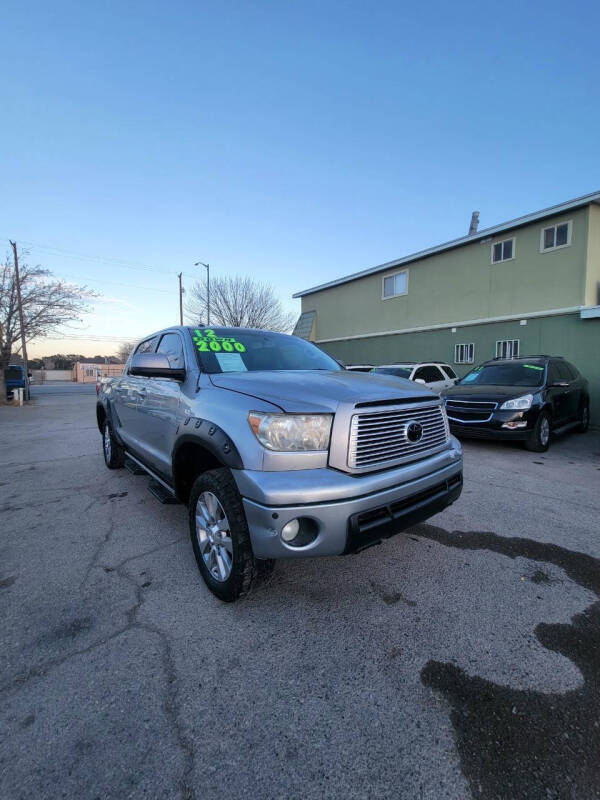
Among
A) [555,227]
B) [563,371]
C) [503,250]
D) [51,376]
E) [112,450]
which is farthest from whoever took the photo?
[51,376]

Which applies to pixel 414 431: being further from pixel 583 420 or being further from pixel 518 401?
pixel 583 420

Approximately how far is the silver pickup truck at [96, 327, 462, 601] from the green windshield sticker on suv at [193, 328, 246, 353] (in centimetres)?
3

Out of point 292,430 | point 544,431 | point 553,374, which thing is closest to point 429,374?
point 553,374

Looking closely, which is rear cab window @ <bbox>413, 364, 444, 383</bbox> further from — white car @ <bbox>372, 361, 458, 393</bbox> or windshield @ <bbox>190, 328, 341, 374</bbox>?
windshield @ <bbox>190, 328, 341, 374</bbox>

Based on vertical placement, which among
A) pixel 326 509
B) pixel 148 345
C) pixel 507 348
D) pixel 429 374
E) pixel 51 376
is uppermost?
pixel 507 348

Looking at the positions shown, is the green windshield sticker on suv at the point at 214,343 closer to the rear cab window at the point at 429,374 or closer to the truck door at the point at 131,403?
the truck door at the point at 131,403

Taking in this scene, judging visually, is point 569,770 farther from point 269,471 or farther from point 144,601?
point 144,601

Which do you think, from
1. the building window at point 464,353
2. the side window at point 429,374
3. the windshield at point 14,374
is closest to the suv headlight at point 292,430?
the side window at point 429,374

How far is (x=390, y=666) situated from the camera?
6.13 feet

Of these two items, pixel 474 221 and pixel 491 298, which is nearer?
pixel 491 298

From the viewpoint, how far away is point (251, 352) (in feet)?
10.7

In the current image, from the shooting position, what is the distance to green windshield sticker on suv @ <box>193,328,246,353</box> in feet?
10.2

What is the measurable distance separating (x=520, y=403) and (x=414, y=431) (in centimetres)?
494

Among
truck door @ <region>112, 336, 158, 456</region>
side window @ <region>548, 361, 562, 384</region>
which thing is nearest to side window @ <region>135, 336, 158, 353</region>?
truck door @ <region>112, 336, 158, 456</region>
